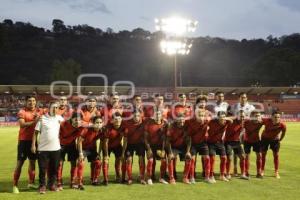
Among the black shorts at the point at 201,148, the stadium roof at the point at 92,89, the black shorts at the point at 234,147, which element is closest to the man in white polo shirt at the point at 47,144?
the black shorts at the point at 201,148

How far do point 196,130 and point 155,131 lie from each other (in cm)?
109

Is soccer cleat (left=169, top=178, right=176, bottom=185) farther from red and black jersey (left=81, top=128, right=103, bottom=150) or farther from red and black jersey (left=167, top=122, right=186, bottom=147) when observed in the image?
red and black jersey (left=81, top=128, right=103, bottom=150)

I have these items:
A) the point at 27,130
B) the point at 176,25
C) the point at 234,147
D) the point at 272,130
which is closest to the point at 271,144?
the point at 272,130

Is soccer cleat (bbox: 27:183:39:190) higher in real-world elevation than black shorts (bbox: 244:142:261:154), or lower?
lower

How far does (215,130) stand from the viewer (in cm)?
1166

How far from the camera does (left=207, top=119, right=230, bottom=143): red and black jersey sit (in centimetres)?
1165

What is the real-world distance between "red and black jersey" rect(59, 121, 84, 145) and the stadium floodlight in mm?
21129

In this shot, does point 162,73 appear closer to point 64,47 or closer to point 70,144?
point 64,47

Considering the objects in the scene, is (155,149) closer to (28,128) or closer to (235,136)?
A: (235,136)

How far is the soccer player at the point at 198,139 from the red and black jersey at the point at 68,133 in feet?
9.44

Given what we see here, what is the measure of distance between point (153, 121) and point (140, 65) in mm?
108821

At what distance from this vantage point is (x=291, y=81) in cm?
9819

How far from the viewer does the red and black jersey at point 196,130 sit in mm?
11328

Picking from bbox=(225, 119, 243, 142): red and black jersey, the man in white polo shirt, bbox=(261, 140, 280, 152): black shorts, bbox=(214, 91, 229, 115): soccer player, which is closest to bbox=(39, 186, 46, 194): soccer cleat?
the man in white polo shirt
